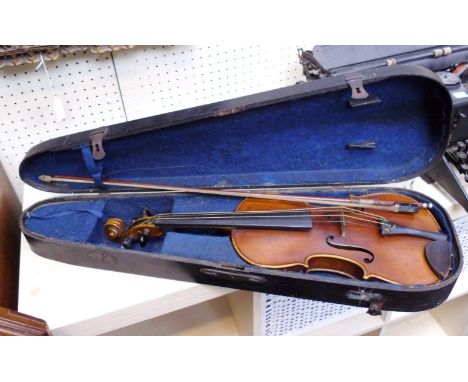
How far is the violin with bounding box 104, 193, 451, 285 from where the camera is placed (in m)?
0.95

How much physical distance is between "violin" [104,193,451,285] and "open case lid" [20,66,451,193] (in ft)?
0.35

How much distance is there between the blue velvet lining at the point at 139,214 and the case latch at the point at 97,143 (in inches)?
5.9

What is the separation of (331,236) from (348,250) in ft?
0.18

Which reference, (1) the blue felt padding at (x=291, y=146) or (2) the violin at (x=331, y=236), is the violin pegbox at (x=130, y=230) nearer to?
(2) the violin at (x=331, y=236)

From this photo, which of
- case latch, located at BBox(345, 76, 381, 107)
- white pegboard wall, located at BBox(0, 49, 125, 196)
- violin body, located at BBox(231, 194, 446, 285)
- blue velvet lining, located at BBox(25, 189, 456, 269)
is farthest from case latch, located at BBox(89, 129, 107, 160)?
case latch, located at BBox(345, 76, 381, 107)

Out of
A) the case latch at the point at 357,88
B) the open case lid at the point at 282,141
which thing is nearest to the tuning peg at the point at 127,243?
the open case lid at the point at 282,141

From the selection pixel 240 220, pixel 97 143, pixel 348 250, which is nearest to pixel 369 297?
pixel 348 250

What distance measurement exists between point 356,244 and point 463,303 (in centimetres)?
79

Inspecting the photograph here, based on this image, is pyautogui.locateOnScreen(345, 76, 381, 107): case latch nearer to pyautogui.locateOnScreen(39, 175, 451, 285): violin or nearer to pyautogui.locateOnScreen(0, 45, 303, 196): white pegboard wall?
pyautogui.locateOnScreen(39, 175, 451, 285): violin

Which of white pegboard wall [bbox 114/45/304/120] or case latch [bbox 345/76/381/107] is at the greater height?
white pegboard wall [bbox 114/45/304/120]

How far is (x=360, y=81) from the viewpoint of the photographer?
0.94m

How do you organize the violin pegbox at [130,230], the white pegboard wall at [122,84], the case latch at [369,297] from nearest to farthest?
the case latch at [369,297] → the violin pegbox at [130,230] → the white pegboard wall at [122,84]

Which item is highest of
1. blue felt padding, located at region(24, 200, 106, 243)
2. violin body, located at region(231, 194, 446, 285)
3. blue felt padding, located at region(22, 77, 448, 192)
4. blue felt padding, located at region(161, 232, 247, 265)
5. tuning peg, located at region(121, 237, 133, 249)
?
blue felt padding, located at region(22, 77, 448, 192)

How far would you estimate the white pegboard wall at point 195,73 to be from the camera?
1.20 m
